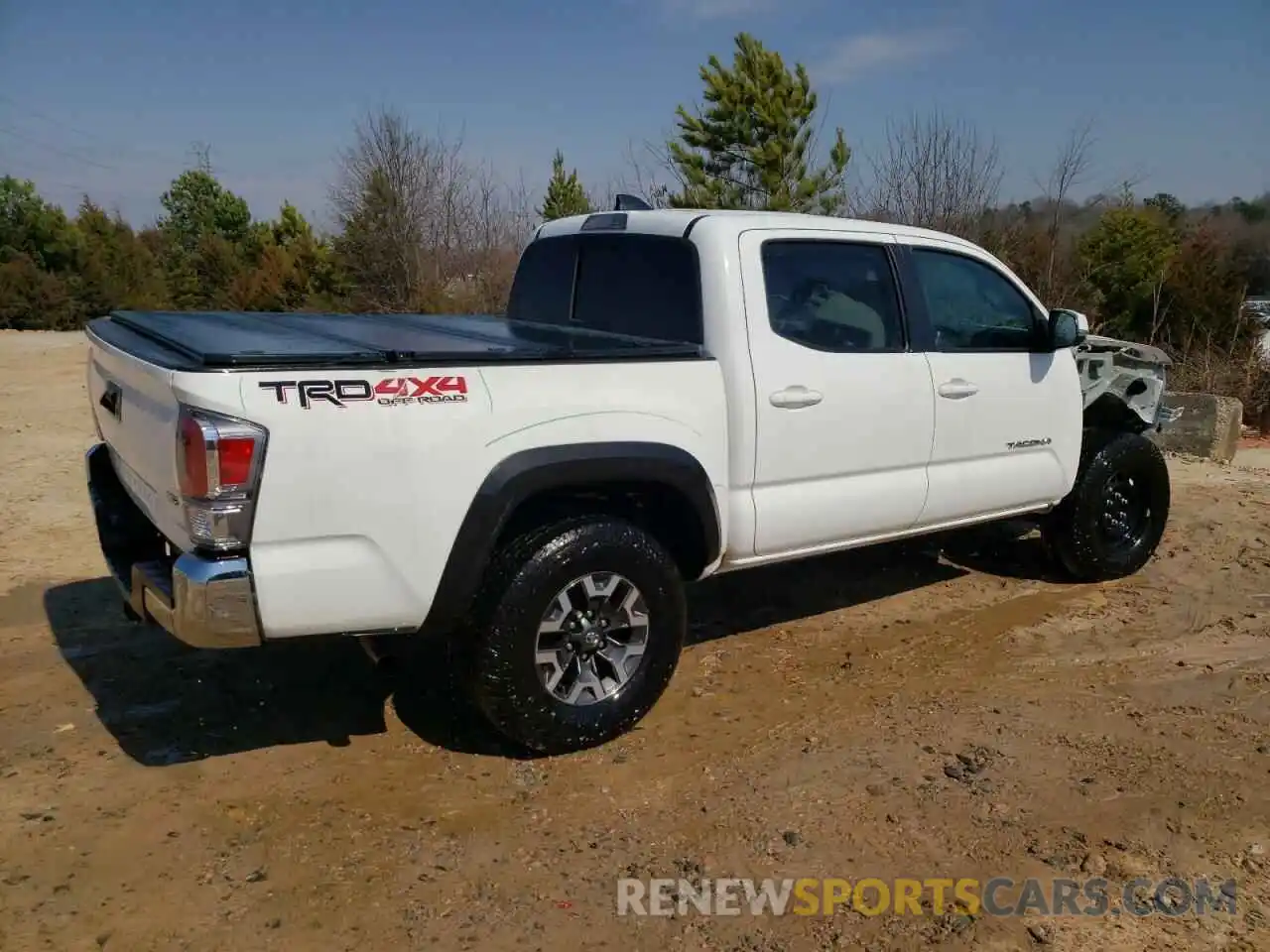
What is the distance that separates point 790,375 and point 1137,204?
15.1 meters

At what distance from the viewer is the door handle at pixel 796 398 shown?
12.8 feet

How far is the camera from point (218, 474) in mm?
2789

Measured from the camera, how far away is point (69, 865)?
295 centimetres

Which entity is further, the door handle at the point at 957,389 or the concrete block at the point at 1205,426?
the concrete block at the point at 1205,426

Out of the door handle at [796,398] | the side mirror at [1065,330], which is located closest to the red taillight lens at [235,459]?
the door handle at [796,398]

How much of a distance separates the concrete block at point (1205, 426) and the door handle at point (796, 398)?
657 centimetres

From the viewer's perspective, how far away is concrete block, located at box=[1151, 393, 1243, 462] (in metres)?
9.28

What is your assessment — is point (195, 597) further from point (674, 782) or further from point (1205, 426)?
point (1205, 426)

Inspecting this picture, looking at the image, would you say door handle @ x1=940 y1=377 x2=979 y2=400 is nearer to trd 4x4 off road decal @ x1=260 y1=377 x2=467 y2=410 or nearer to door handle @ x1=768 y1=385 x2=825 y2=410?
door handle @ x1=768 y1=385 x2=825 y2=410

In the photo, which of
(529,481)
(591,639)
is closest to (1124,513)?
(591,639)

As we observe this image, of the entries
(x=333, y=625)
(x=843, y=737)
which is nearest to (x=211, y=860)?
(x=333, y=625)

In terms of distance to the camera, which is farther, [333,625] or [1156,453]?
[1156,453]

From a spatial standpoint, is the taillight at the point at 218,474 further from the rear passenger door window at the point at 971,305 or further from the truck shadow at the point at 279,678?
the rear passenger door window at the point at 971,305

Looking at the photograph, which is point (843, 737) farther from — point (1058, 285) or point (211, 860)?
point (1058, 285)
